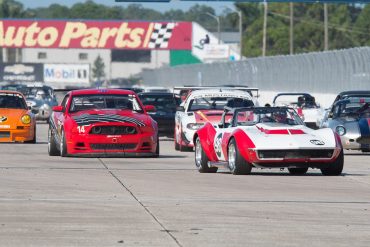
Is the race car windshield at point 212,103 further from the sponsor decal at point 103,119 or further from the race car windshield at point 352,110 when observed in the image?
the sponsor decal at point 103,119

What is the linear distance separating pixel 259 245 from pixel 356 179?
818cm

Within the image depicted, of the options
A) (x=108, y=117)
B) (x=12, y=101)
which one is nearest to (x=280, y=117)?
(x=108, y=117)

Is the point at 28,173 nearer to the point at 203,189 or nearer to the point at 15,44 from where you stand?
the point at 203,189

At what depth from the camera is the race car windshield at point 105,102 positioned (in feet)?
82.1

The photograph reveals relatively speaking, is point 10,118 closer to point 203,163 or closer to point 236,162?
point 203,163

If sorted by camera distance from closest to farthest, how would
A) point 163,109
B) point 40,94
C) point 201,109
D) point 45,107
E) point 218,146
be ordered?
point 218,146 → point 201,109 → point 163,109 → point 45,107 → point 40,94

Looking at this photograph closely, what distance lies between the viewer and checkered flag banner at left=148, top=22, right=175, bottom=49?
112m

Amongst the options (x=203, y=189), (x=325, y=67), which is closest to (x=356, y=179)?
(x=203, y=189)

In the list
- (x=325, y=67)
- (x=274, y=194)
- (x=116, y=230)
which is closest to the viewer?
(x=116, y=230)

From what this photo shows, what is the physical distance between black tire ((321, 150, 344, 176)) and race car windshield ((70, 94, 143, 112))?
6.28 metres

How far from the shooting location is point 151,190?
16.4 meters

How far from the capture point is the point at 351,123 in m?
26.3

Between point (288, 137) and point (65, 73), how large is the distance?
10387 cm

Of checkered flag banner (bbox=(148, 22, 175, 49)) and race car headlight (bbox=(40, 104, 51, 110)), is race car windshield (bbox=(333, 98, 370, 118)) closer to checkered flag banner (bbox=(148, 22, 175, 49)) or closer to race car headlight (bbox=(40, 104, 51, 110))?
race car headlight (bbox=(40, 104, 51, 110))
